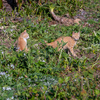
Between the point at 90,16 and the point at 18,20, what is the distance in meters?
2.92

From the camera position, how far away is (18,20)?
18.1 ft

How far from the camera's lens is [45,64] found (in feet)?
11.1

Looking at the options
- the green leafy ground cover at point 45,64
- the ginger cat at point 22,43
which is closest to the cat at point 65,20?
the green leafy ground cover at point 45,64

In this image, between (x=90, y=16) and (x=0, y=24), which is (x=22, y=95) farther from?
(x=90, y=16)

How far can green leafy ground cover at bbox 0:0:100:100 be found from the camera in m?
2.54

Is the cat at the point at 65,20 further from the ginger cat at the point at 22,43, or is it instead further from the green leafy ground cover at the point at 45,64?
the ginger cat at the point at 22,43

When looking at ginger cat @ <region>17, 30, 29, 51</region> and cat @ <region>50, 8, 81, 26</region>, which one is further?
cat @ <region>50, 8, 81, 26</region>

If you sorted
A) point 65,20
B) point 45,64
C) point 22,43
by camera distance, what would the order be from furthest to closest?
point 65,20 → point 22,43 → point 45,64

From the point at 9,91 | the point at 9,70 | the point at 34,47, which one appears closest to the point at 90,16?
the point at 34,47

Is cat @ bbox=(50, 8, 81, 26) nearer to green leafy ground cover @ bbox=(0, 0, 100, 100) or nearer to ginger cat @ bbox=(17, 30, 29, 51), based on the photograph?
green leafy ground cover @ bbox=(0, 0, 100, 100)

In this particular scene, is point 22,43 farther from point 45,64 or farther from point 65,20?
point 65,20

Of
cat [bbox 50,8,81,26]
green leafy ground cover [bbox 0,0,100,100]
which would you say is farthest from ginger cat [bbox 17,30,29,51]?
cat [bbox 50,8,81,26]

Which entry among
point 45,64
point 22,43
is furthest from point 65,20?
point 45,64

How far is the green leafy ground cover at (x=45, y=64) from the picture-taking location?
8.34 ft
